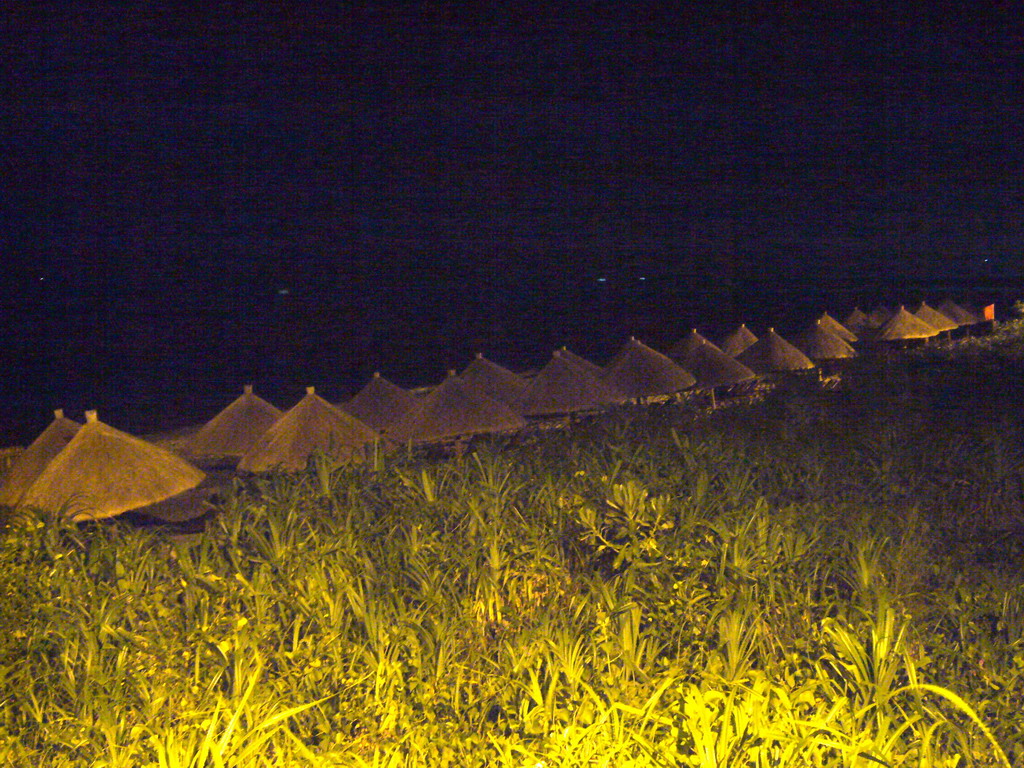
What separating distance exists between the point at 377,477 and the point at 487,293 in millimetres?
101042

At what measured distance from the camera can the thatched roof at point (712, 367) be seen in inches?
654

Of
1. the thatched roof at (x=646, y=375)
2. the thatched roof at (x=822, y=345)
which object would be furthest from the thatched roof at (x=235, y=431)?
the thatched roof at (x=822, y=345)

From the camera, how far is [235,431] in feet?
42.4

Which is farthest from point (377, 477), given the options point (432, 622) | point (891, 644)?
point (891, 644)

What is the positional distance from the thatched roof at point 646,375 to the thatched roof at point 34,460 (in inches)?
333

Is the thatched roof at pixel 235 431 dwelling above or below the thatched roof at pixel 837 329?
below

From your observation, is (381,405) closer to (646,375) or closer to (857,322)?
(646,375)

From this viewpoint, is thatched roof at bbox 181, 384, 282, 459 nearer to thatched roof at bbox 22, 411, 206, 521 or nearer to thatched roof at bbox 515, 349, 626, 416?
thatched roof at bbox 22, 411, 206, 521

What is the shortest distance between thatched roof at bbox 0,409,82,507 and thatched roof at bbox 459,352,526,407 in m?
5.67

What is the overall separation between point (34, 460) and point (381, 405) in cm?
528

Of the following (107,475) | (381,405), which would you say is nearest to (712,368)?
(381,405)

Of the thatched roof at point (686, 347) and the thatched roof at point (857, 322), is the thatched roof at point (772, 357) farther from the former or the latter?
the thatched roof at point (857, 322)

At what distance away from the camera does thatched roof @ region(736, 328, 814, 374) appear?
17859mm

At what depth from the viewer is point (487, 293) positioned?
106 metres
